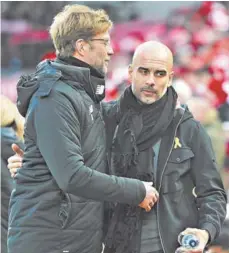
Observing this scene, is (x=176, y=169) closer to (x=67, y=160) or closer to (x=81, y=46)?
(x=67, y=160)

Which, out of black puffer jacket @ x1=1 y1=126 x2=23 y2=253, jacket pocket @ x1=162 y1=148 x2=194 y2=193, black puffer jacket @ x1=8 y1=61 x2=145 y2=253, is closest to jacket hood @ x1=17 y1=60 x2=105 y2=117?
black puffer jacket @ x1=8 y1=61 x2=145 y2=253

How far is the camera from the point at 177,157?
4.24 metres

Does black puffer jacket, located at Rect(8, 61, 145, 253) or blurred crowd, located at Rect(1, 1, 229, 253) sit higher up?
black puffer jacket, located at Rect(8, 61, 145, 253)

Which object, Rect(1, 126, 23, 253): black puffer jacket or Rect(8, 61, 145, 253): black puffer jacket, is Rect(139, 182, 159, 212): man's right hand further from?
Rect(1, 126, 23, 253): black puffer jacket

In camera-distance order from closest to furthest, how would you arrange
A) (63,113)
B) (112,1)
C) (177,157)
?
(63,113)
(177,157)
(112,1)

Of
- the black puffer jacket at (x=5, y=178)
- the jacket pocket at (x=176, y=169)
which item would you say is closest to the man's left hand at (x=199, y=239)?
the jacket pocket at (x=176, y=169)

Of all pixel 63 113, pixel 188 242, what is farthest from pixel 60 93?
pixel 188 242

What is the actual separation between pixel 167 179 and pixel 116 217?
300 mm

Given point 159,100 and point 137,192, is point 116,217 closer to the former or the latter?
point 137,192

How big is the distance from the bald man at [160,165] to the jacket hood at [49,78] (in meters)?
0.26

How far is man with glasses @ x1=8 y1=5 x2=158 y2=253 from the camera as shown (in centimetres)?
396

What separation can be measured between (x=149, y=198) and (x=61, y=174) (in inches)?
16.6

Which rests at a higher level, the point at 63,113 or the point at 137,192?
the point at 63,113

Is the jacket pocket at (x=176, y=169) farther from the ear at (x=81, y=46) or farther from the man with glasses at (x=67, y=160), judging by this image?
the ear at (x=81, y=46)
